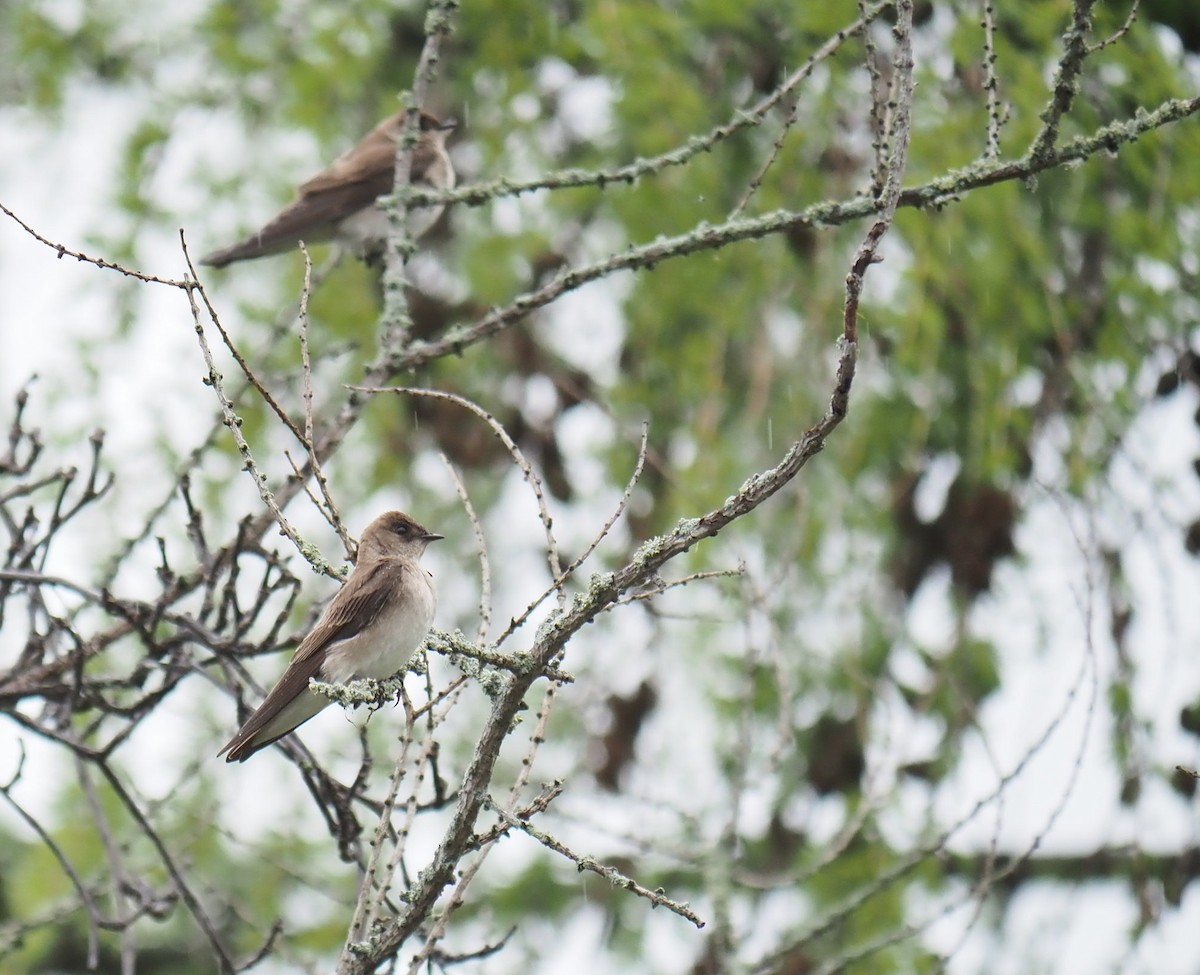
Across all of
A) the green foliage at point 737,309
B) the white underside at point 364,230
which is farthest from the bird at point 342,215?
the green foliage at point 737,309

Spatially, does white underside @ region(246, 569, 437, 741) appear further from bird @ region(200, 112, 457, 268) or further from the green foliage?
bird @ region(200, 112, 457, 268)

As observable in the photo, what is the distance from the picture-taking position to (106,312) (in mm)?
7637

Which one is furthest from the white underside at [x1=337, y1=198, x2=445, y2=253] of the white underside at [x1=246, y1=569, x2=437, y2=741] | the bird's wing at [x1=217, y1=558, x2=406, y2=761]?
the white underside at [x1=246, y1=569, x2=437, y2=741]

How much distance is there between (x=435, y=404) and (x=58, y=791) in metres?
2.82

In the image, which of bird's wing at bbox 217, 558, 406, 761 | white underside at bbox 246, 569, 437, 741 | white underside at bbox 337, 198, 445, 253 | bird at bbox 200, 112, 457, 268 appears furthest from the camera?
white underside at bbox 337, 198, 445, 253

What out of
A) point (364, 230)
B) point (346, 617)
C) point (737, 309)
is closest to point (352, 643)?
point (346, 617)

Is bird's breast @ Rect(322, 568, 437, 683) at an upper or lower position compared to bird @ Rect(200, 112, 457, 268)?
lower

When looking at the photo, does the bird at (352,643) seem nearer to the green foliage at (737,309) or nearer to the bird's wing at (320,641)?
the bird's wing at (320,641)

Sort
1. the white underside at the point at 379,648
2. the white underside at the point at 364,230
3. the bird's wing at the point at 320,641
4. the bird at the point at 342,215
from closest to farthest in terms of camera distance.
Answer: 1. the bird's wing at the point at 320,641
2. the white underside at the point at 379,648
3. the bird at the point at 342,215
4. the white underside at the point at 364,230

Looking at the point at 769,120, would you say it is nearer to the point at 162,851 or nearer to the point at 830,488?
the point at 830,488

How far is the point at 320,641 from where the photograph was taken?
4504 millimetres

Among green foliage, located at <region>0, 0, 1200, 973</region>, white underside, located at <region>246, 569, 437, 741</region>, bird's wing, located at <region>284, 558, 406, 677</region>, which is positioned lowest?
white underside, located at <region>246, 569, 437, 741</region>

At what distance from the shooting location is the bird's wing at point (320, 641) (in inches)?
166

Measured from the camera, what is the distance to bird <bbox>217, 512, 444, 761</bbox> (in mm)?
4266
